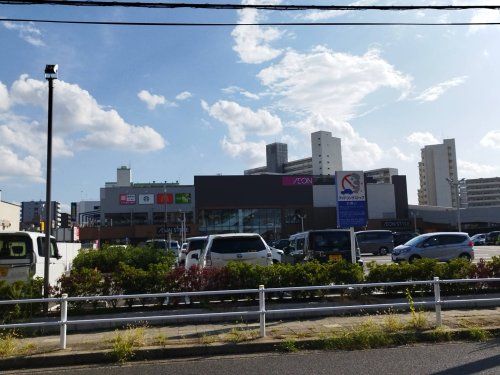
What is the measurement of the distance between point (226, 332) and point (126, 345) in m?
1.98

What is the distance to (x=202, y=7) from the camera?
9.34 metres

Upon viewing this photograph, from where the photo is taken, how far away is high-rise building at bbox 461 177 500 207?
457 feet

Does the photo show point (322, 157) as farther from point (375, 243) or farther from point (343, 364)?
point (343, 364)

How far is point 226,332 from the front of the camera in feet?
30.3

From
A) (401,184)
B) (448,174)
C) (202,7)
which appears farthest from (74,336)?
(448,174)

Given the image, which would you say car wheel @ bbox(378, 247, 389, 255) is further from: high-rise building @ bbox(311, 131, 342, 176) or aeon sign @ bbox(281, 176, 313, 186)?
high-rise building @ bbox(311, 131, 342, 176)

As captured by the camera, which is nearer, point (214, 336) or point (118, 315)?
point (214, 336)

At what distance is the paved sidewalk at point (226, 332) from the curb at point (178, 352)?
0.71 ft

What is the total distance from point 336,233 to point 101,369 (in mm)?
10700

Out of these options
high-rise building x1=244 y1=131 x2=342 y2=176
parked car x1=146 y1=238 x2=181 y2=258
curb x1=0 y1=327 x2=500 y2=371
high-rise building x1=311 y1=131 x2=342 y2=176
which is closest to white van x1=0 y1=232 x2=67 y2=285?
curb x1=0 y1=327 x2=500 y2=371

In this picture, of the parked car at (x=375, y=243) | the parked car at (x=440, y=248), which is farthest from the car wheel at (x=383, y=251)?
the parked car at (x=440, y=248)

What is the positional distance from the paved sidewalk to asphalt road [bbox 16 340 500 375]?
0.72 meters

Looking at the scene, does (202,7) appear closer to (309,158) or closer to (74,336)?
(74,336)

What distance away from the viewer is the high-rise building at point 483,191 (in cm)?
13925
